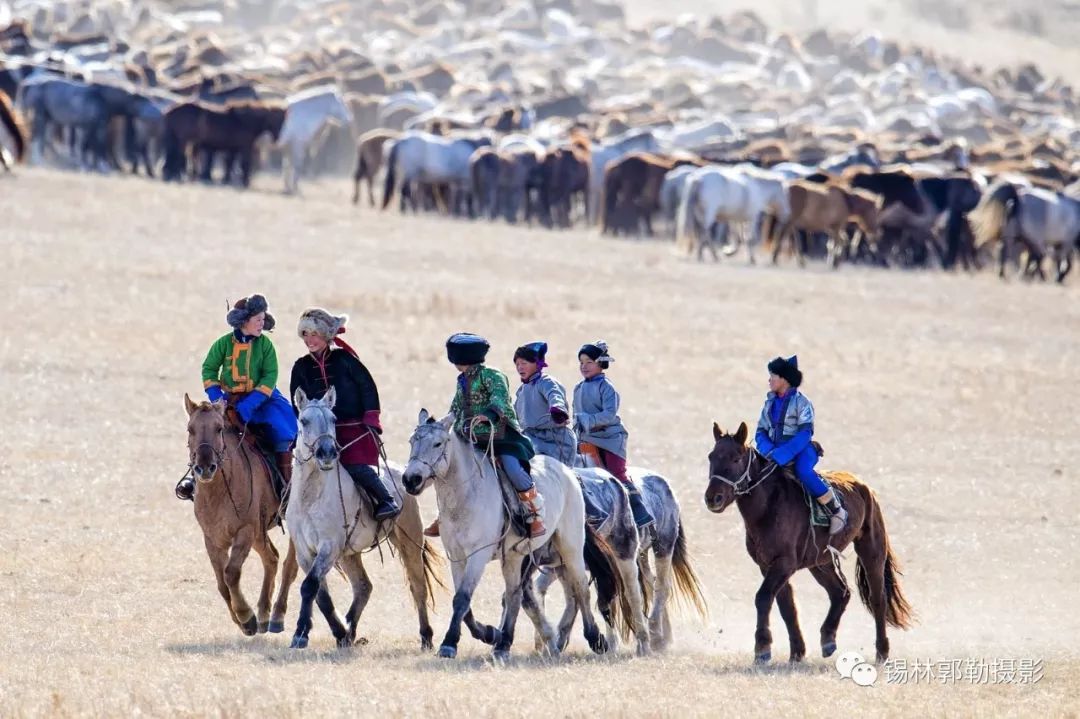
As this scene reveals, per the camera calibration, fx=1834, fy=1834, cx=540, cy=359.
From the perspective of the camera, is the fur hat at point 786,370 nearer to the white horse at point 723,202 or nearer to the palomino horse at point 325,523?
the palomino horse at point 325,523

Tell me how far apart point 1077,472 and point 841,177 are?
1955 centimetres

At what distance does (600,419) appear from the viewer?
36.8 feet

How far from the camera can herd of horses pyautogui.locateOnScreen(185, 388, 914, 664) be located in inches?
384

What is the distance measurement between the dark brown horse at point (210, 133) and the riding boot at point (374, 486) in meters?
27.1

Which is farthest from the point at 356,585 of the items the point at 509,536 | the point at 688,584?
the point at 688,584

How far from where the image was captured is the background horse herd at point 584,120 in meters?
35.4

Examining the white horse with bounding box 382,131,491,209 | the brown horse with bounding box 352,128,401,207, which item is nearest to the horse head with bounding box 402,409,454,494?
the white horse with bounding box 382,131,491,209

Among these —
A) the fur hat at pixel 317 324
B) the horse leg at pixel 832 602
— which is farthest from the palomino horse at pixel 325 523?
the horse leg at pixel 832 602

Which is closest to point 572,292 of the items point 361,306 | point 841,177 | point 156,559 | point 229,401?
point 361,306

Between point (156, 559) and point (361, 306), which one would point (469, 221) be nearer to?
point (361, 306)

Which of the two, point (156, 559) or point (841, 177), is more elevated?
point (841, 177)

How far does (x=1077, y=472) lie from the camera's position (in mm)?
18125

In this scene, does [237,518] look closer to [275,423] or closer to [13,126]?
[275,423]

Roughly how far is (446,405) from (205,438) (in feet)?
31.2
